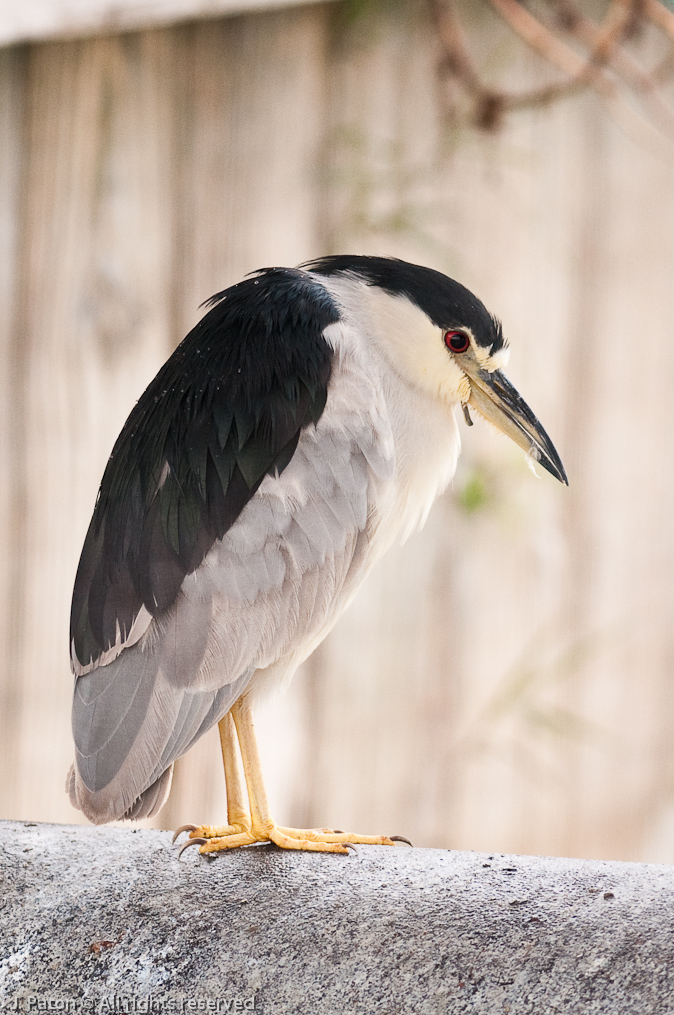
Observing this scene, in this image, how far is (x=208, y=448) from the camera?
0.91m

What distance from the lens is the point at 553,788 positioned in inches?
57.4

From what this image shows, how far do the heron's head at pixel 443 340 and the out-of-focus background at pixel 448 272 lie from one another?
0.46m

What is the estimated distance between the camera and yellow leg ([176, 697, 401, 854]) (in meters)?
0.96

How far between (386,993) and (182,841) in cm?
35

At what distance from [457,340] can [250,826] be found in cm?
52

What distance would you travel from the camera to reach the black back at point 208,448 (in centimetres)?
91

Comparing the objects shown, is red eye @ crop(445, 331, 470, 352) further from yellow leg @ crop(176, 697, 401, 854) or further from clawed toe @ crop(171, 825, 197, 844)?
clawed toe @ crop(171, 825, 197, 844)

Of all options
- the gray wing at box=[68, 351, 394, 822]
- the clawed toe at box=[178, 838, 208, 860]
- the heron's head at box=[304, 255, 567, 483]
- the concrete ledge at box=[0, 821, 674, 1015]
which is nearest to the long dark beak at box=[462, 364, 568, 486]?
the heron's head at box=[304, 255, 567, 483]

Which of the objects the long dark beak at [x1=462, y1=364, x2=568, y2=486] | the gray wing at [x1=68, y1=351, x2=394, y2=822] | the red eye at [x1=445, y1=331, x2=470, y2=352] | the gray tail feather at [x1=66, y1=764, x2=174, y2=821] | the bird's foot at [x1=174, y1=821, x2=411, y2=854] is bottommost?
the bird's foot at [x1=174, y1=821, x2=411, y2=854]

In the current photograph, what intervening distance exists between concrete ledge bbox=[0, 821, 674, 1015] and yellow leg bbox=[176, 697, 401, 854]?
Result: 0.22ft

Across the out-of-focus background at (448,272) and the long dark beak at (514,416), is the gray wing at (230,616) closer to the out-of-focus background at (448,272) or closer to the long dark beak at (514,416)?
the long dark beak at (514,416)

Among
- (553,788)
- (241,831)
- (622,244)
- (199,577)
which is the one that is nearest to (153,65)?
(622,244)

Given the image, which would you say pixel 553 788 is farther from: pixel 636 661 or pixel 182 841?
pixel 182 841

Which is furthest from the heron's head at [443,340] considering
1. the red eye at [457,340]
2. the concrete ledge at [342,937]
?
the concrete ledge at [342,937]
